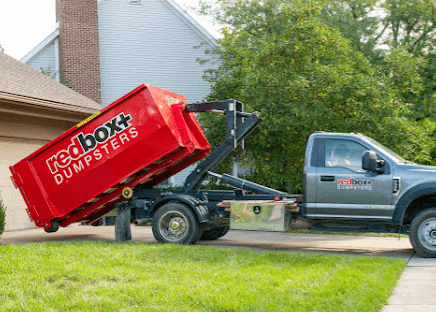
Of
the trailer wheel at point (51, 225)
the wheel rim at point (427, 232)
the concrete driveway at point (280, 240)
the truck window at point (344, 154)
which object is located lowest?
the concrete driveway at point (280, 240)

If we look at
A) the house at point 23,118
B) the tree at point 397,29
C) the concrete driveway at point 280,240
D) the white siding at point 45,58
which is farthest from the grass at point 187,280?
Result: the white siding at point 45,58

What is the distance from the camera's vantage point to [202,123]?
611 inches

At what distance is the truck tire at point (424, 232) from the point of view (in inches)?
371

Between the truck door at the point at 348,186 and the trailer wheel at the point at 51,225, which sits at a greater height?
the truck door at the point at 348,186

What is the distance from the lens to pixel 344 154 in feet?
32.8

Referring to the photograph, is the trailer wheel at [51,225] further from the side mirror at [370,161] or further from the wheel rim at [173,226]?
the side mirror at [370,161]

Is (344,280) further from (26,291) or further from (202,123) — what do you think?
(202,123)

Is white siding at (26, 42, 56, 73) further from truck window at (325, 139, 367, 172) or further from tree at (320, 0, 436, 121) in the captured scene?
truck window at (325, 139, 367, 172)

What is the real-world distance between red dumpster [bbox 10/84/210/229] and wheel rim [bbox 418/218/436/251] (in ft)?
14.4

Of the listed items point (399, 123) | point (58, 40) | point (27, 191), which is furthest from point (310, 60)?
point (58, 40)

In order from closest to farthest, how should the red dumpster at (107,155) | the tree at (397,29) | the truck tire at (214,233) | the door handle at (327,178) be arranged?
the door handle at (327,178) < the red dumpster at (107,155) < the truck tire at (214,233) < the tree at (397,29)

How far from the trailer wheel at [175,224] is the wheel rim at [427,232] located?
4.00m

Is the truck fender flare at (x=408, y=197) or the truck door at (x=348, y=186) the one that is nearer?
the truck fender flare at (x=408, y=197)

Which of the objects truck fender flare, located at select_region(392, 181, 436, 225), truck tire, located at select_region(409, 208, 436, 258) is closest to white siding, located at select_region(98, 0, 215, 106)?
truck fender flare, located at select_region(392, 181, 436, 225)
